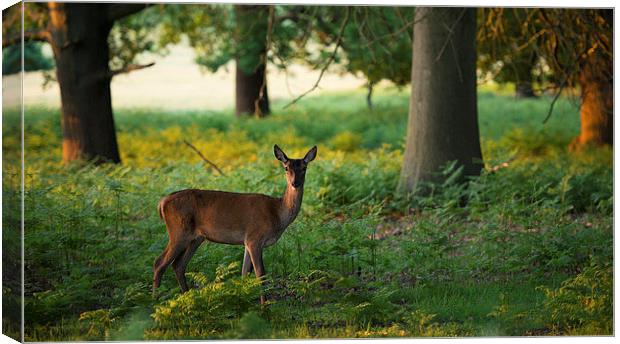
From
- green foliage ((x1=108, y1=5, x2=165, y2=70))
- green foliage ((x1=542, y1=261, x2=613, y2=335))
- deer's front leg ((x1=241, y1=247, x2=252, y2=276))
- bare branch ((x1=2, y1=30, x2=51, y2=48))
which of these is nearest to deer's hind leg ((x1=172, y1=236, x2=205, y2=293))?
deer's front leg ((x1=241, y1=247, x2=252, y2=276))

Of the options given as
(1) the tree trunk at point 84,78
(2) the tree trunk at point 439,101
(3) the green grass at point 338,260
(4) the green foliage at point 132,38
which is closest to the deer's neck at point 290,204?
(3) the green grass at point 338,260

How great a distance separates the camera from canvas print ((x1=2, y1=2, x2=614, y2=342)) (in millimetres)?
7152

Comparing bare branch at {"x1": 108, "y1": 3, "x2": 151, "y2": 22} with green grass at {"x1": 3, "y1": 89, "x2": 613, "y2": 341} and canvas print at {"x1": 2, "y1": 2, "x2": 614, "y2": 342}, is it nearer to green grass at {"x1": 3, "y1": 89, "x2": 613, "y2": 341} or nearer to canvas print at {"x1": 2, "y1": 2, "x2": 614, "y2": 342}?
canvas print at {"x1": 2, "y1": 2, "x2": 614, "y2": 342}

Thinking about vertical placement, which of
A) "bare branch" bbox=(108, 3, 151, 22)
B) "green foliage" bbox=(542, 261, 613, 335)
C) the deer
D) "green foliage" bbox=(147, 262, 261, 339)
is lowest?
"green foliage" bbox=(542, 261, 613, 335)

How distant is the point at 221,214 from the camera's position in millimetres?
7539

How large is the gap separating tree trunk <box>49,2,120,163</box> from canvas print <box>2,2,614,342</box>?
2 centimetres

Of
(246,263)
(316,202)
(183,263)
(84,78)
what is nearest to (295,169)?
(246,263)

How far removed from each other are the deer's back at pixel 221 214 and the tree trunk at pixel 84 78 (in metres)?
6.06

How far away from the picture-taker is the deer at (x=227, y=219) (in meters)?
7.49

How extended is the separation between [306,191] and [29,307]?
171 inches

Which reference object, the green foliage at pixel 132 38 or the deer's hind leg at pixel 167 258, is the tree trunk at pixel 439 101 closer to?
the deer's hind leg at pixel 167 258

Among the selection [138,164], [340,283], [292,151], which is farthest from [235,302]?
[292,151]

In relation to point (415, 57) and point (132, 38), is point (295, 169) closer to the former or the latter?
point (415, 57)

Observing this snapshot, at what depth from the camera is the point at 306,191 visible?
1103 centimetres
